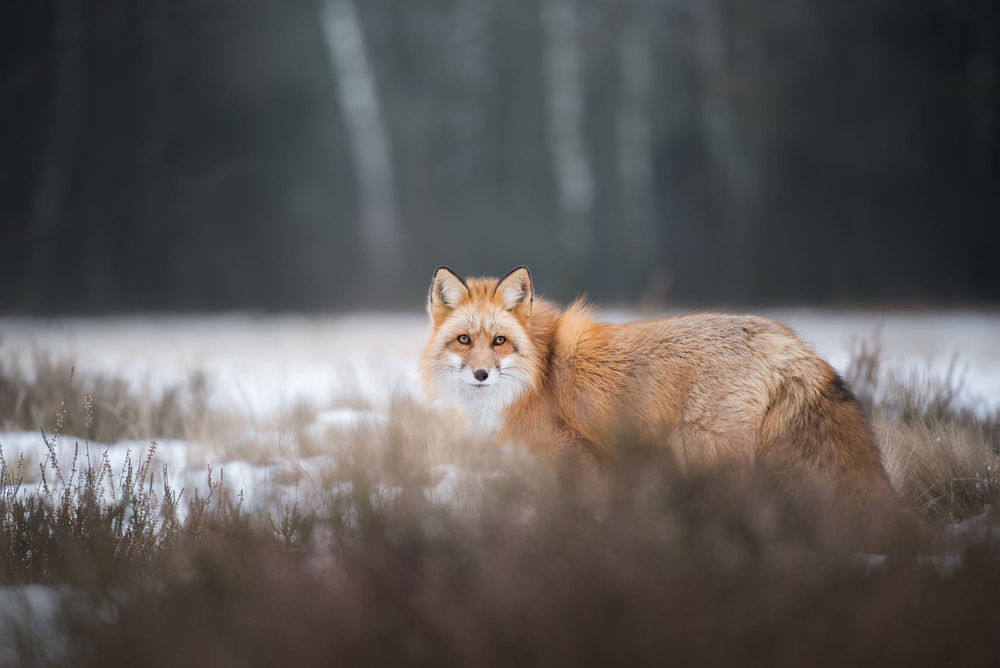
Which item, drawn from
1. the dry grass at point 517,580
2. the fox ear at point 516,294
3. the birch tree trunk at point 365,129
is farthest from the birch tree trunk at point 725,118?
the dry grass at point 517,580

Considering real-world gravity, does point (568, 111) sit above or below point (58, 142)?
above

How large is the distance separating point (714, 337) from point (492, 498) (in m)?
1.44

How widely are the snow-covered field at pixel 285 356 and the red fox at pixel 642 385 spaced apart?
983 millimetres

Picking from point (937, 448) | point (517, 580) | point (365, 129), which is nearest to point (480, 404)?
point (517, 580)

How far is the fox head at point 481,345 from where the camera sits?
3.53 m

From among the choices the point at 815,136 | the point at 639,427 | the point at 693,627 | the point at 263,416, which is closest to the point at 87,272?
the point at 263,416

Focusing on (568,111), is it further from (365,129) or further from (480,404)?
(480,404)

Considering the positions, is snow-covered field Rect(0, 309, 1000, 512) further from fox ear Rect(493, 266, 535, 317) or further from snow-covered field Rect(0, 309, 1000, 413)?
fox ear Rect(493, 266, 535, 317)

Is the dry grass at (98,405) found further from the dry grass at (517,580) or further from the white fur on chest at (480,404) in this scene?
the white fur on chest at (480,404)

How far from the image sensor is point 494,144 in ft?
71.2

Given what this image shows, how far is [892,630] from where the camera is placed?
5.63 ft

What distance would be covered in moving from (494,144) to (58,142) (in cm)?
1250

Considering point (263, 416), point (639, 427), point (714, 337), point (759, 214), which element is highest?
point (759, 214)

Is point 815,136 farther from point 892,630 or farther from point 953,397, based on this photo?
point 892,630
